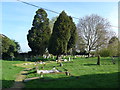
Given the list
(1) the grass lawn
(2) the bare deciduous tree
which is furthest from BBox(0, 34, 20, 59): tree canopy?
(1) the grass lawn

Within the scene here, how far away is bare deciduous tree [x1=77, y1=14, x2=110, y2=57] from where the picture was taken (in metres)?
40.5

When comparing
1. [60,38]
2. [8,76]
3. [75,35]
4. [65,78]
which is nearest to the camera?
[65,78]

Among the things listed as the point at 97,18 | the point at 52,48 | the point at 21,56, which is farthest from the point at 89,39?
the point at 21,56

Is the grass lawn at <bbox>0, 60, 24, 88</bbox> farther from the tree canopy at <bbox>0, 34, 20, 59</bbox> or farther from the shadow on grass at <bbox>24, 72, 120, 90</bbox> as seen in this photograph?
the tree canopy at <bbox>0, 34, 20, 59</bbox>

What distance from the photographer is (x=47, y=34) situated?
129ft

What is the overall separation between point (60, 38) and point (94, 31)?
41.5ft

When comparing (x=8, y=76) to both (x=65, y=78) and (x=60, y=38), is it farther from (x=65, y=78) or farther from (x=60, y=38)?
(x=60, y=38)

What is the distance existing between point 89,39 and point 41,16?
44.3ft

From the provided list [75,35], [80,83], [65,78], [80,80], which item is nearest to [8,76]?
[65,78]

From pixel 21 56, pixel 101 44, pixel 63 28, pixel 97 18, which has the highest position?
pixel 97 18

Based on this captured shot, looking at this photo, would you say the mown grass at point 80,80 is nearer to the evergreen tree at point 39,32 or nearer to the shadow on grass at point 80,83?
the shadow on grass at point 80,83

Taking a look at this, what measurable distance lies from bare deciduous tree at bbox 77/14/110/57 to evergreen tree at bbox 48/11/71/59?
8.26 meters

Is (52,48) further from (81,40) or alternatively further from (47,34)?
(81,40)

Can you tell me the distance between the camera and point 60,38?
32.4 m
